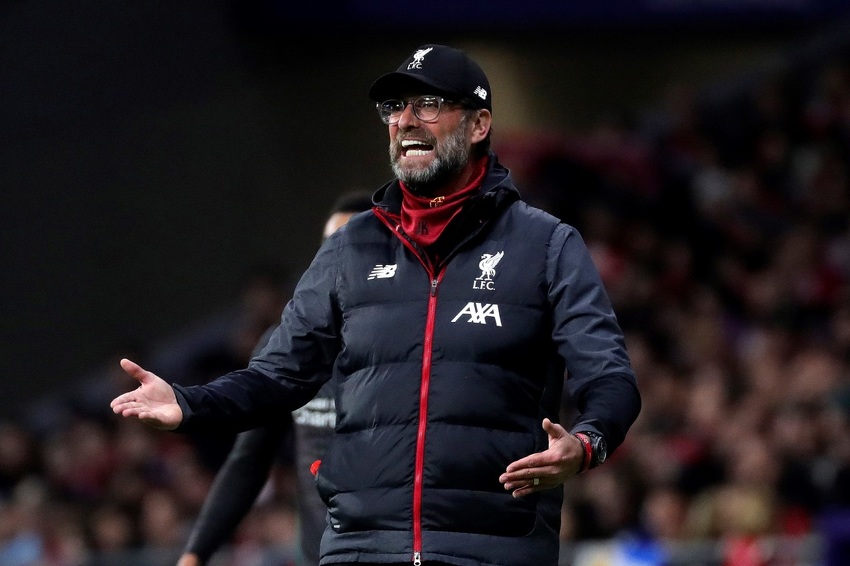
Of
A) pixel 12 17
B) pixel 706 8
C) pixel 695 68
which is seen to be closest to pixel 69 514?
pixel 12 17

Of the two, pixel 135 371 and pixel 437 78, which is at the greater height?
pixel 437 78

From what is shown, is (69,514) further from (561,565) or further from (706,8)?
(706,8)

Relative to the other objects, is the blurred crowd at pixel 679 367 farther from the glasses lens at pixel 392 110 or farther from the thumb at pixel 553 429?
the thumb at pixel 553 429

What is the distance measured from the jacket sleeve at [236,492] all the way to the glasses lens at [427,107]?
205 centimetres

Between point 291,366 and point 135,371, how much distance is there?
19.4 inches

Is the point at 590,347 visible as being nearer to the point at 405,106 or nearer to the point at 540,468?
the point at 540,468

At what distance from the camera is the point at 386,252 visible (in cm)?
412

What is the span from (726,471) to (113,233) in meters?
6.62

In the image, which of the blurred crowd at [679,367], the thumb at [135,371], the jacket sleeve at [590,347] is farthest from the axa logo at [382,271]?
the blurred crowd at [679,367]

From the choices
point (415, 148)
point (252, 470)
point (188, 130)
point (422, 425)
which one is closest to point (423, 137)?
point (415, 148)

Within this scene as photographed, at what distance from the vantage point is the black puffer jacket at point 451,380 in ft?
12.5

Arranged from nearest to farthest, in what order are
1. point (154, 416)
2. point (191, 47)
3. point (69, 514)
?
point (154, 416) → point (69, 514) → point (191, 47)

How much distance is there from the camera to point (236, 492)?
19.1 ft

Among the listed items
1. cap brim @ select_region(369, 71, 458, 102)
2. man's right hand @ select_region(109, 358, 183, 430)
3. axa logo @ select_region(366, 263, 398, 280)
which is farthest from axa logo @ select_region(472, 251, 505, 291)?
man's right hand @ select_region(109, 358, 183, 430)
